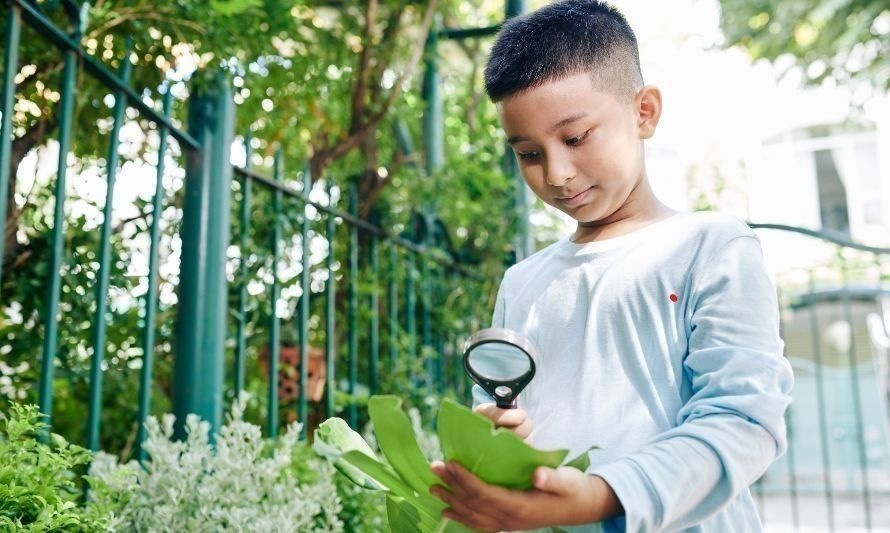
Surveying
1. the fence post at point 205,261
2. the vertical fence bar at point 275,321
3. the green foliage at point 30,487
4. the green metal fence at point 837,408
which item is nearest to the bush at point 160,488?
the green foliage at point 30,487

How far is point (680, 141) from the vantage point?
1397cm

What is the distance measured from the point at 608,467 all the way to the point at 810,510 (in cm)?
922

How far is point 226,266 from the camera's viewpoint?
8.68 feet

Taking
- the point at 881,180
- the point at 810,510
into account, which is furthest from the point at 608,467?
the point at 881,180

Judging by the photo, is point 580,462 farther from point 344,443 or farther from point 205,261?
point 205,261

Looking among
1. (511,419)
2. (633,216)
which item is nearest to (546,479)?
(511,419)

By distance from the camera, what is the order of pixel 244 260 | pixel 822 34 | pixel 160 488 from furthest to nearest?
pixel 822 34 < pixel 244 260 < pixel 160 488

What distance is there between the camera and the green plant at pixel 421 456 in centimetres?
82

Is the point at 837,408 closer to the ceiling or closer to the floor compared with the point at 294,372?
closer to the floor

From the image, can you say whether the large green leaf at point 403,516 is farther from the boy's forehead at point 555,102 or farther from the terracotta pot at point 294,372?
the terracotta pot at point 294,372

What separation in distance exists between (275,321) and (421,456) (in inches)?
79.7

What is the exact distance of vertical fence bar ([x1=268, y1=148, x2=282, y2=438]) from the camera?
2.80 metres

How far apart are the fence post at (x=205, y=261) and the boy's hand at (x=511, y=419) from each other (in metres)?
1.51

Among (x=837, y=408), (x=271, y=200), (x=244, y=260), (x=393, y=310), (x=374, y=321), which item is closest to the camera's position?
(x=244, y=260)
